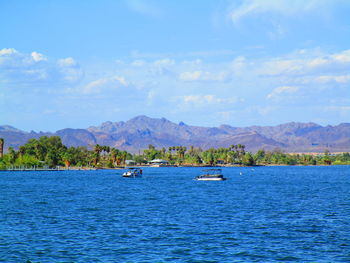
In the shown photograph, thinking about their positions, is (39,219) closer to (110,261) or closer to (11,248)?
(11,248)

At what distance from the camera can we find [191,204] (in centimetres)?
9031

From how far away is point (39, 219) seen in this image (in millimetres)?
67500

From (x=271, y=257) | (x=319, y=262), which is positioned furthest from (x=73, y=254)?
(x=319, y=262)

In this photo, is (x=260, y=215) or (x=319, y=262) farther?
(x=260, y=215)

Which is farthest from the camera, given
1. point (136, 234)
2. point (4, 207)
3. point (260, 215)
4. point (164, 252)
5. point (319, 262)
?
point (4, 207)

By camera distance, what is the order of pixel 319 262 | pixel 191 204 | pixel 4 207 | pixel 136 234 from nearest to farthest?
pixel 319 262 → pixel 136 234 → pixel 4 207 → pixel 191 204

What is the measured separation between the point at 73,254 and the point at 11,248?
6.80 meters

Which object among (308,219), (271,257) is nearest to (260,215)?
(308,219)

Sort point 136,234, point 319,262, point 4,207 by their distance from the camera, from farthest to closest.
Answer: point 4,207, point 136,234, point 319,262

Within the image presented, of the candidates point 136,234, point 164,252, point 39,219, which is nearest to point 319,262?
point 164,252

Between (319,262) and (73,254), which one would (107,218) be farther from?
(319,262)

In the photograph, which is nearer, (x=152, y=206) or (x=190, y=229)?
(x=190, y=229)

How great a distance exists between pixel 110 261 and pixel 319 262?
57.4ft

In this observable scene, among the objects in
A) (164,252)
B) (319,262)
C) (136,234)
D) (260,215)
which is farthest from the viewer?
(260,215)
